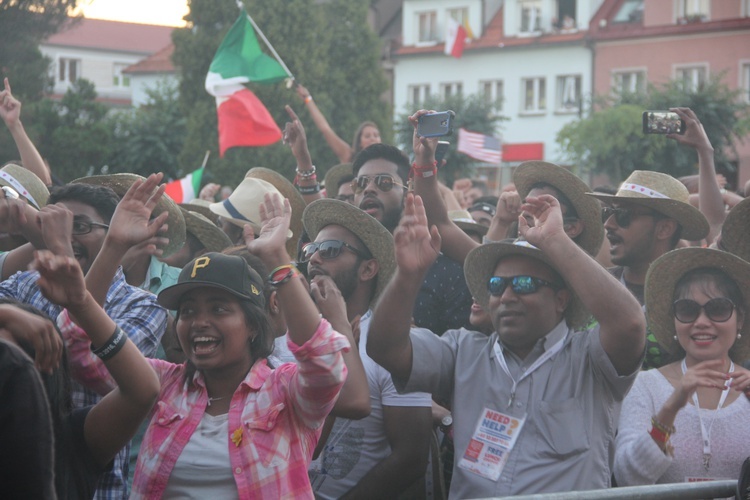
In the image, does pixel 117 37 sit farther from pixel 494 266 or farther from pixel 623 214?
pixel 494 266

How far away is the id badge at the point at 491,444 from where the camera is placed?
4.12 meters

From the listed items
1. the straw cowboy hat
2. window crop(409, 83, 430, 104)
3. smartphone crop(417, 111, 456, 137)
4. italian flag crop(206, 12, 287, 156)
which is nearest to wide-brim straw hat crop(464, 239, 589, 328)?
smartphone crop(417, 111, 456, 137)

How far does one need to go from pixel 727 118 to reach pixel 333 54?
13991mm

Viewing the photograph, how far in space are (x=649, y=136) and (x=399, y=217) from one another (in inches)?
903

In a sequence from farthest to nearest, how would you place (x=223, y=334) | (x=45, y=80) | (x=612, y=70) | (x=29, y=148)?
(x=612, y=70), (x=45, y=80), (x=29, y=148), (x=223, y=334)

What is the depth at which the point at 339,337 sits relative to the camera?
3.55 metres

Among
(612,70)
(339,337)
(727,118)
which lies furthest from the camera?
(612,70)

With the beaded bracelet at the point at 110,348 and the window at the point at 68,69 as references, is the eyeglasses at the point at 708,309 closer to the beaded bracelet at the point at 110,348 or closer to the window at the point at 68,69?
the beaded bracelet at the point at 110,348

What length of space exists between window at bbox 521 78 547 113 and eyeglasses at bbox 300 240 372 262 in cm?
3756

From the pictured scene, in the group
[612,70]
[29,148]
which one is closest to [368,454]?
[29,148]

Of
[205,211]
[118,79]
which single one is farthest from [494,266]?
[118,79]

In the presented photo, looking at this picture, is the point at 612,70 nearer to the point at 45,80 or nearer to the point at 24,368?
the point at 45,80

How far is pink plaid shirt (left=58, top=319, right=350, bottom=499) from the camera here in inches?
138

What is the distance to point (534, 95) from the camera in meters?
42.2
